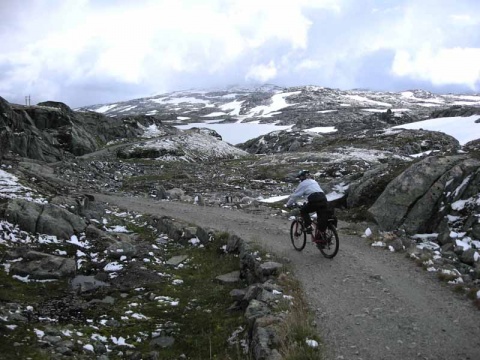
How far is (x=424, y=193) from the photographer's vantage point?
794 inches

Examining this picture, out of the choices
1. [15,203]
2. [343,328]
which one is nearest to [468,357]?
[343,328]

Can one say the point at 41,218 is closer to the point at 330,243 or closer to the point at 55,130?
the point at 330,243

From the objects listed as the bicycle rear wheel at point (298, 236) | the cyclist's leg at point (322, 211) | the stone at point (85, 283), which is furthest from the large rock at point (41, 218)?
the cyclist's leg at point (322, 211)

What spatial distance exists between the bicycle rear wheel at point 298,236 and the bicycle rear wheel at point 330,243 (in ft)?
3.73

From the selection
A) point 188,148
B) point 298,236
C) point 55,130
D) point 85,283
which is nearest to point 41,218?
point 85,283

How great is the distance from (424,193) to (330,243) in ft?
25.1

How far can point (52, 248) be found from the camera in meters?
16.2

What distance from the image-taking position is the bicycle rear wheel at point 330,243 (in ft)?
49.2

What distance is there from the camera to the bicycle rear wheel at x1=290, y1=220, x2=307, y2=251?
16531 millimetres

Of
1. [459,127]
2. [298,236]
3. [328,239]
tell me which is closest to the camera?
[328,239]

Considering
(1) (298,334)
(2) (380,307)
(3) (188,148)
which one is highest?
(1) (298,334)

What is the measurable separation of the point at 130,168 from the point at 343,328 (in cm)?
5219

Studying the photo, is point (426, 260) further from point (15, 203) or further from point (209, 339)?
point (15, 203)

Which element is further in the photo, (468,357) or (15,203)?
(15,203)
